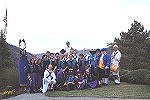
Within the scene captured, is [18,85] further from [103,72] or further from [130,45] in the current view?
[130,45]

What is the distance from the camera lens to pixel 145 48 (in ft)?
180

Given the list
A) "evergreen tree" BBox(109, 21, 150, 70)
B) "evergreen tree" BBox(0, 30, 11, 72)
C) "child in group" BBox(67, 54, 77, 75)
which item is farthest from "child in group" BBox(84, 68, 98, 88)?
"evergreen tree" BBox(109, 21, 150, 70)

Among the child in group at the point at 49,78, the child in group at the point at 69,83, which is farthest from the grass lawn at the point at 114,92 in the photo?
the child in group at the point at 69,83

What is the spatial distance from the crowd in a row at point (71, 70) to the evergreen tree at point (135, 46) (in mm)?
29526

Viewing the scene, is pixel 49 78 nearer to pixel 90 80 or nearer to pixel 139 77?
pixel 90 80

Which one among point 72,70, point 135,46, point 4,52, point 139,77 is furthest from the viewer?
point 135,46

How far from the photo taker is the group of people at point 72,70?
58.6 feet

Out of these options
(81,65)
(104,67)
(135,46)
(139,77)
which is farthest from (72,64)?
(135,46)

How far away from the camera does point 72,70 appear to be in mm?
18297

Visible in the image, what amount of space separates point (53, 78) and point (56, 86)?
47 cm

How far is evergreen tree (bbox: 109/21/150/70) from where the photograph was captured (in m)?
50.4

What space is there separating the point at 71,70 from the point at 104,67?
1632 millimetres

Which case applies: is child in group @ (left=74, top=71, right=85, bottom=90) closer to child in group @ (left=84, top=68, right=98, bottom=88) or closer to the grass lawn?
child in group @ (left=84, top=68, right=98, bottom=88)

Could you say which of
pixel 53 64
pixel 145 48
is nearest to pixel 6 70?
pixel 53 64
